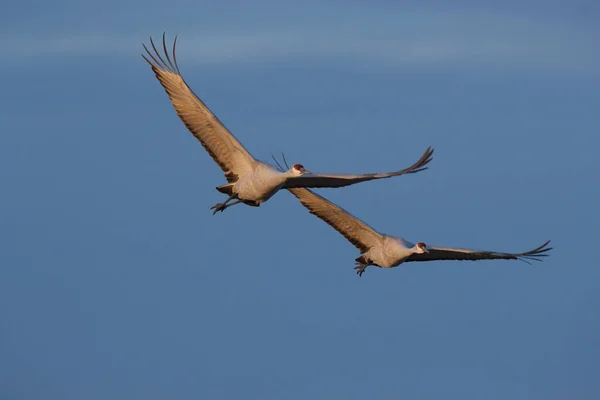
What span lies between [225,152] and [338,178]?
3860 millimetres

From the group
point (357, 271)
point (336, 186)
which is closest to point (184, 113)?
point (336, 186)

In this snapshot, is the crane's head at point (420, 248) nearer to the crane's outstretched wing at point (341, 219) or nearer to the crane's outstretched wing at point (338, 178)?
the crane's outstretched wing at point (341, 219)

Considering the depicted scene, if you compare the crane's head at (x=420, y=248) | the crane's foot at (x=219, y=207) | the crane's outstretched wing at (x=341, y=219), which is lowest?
the crane's foot at (x=219, y=207)

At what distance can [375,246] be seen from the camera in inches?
1927

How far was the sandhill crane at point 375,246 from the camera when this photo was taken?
4838 centimetres

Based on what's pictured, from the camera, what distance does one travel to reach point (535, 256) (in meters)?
48.8

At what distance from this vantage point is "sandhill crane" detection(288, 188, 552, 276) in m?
48.4

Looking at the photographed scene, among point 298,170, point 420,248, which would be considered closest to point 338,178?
point 298,170

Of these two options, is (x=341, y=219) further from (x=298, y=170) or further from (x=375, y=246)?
(x=298, y=170)

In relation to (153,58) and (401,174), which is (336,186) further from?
(153,58)

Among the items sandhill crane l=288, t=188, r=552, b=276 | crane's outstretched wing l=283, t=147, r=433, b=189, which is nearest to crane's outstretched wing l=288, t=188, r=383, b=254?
sandhill crane l=288, t=188, r=552, b=276

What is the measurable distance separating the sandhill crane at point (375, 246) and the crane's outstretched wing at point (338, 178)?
479 centimetres

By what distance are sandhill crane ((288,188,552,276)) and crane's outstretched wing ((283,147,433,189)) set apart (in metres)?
4.79

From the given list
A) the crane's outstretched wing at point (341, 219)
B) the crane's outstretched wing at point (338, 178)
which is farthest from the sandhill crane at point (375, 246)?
the crane's outstretched wing at point (338, 178)
